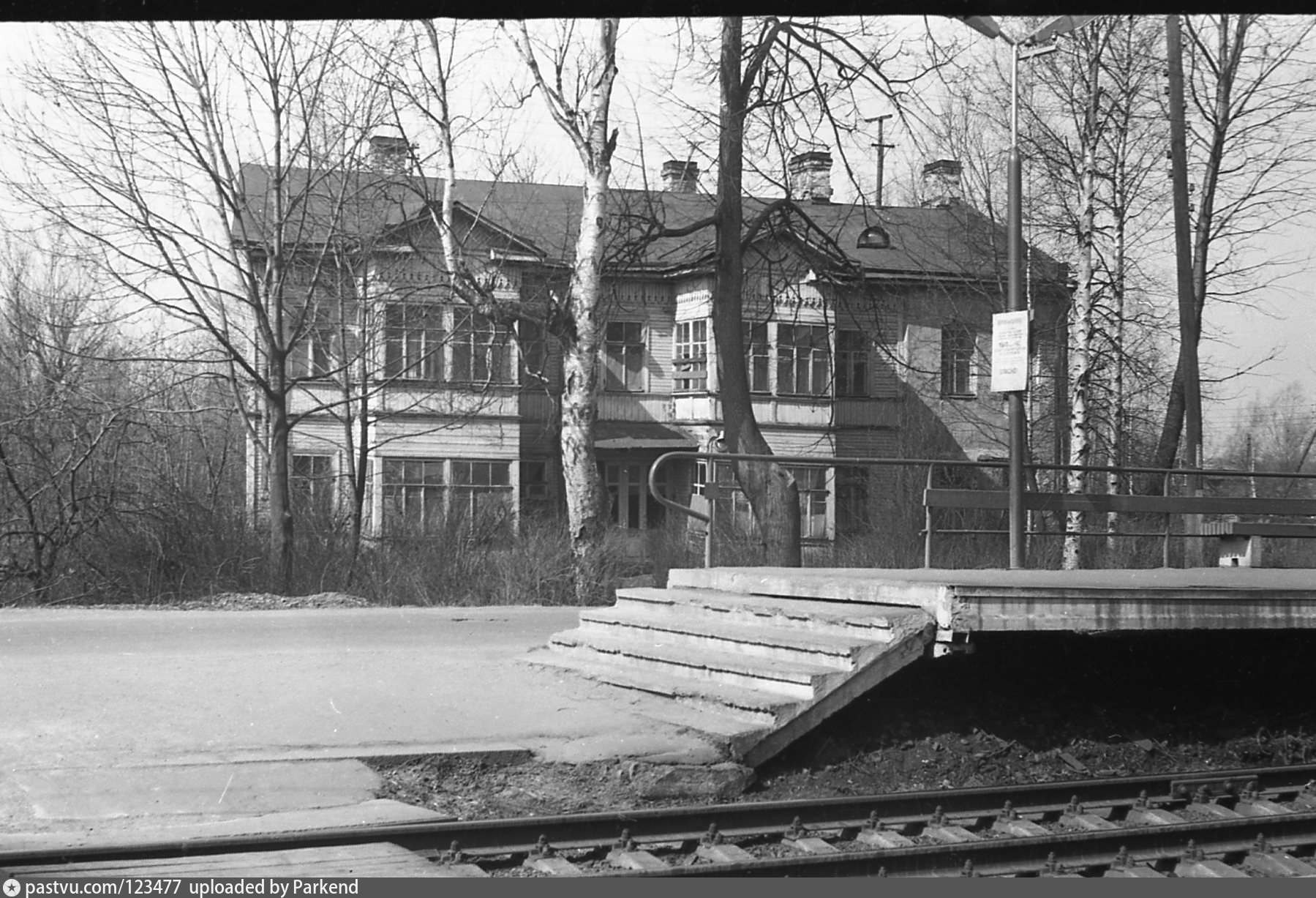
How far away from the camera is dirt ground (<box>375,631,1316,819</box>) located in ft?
25.5

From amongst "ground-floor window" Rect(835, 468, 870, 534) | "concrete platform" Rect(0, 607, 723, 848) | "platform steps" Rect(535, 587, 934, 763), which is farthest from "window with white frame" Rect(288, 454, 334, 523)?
"platform steps" Rect(535, 587, 934, 763)

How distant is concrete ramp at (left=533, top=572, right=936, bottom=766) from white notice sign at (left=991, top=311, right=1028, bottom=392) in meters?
3.82

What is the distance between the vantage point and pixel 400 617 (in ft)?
48.0

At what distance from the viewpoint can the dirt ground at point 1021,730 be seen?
7785 mm

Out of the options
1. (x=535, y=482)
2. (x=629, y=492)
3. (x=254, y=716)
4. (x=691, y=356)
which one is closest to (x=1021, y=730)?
(x=254, y=716)

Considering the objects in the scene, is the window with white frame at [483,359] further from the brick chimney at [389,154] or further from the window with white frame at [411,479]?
the brick chimney at [389,154]

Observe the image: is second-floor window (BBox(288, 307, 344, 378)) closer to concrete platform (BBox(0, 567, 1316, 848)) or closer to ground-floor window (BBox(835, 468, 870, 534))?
concrete platform (BBox(0, 567, 1316, 848))

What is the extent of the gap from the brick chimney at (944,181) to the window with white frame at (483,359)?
11.3 metres

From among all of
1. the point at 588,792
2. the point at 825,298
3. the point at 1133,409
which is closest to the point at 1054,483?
the point at 1133,409

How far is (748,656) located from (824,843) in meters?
3.00

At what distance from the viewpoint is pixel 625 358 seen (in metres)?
42.0

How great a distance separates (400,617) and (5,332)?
8974 millimetres

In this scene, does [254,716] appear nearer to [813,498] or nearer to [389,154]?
[389,154]

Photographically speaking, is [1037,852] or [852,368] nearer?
[1037,852]
